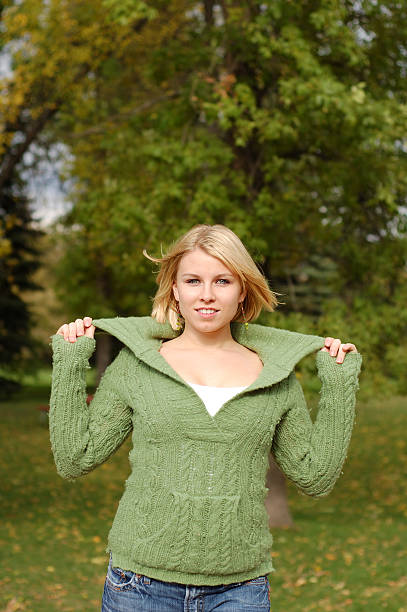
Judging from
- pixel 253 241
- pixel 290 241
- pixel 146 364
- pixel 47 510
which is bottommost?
pixel 47 510

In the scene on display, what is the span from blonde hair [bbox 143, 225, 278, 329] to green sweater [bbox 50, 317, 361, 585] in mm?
132

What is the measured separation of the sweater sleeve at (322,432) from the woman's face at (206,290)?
335 millimetres

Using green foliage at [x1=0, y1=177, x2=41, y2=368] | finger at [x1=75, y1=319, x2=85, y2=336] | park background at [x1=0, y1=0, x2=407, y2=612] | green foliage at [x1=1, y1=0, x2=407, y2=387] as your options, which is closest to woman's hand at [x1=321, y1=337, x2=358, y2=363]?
finger at [x1=75, y1=319, x2=85, y2=336]

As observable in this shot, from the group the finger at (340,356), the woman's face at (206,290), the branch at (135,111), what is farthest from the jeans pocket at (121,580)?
the branch at (135,111)

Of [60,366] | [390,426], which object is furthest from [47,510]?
[390,426]

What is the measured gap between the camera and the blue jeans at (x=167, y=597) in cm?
227

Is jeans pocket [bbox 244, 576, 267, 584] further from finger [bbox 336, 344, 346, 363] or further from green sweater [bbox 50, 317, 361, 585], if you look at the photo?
finger [bbox 336, 344, 346, 363]

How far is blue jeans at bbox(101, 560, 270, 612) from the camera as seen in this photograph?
2271 mm

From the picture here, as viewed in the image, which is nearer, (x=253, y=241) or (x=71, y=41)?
(x=253, y=241)

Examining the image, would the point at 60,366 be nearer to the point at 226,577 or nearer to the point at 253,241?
the point at 226,577

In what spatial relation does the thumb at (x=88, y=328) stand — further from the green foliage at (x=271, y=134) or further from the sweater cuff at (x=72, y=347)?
the green foliage at (x=271, y=134)

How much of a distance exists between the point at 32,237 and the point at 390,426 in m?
10.6

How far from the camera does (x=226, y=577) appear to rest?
229cm

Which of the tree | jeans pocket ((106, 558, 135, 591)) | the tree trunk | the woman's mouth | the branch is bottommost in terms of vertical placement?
the tree
